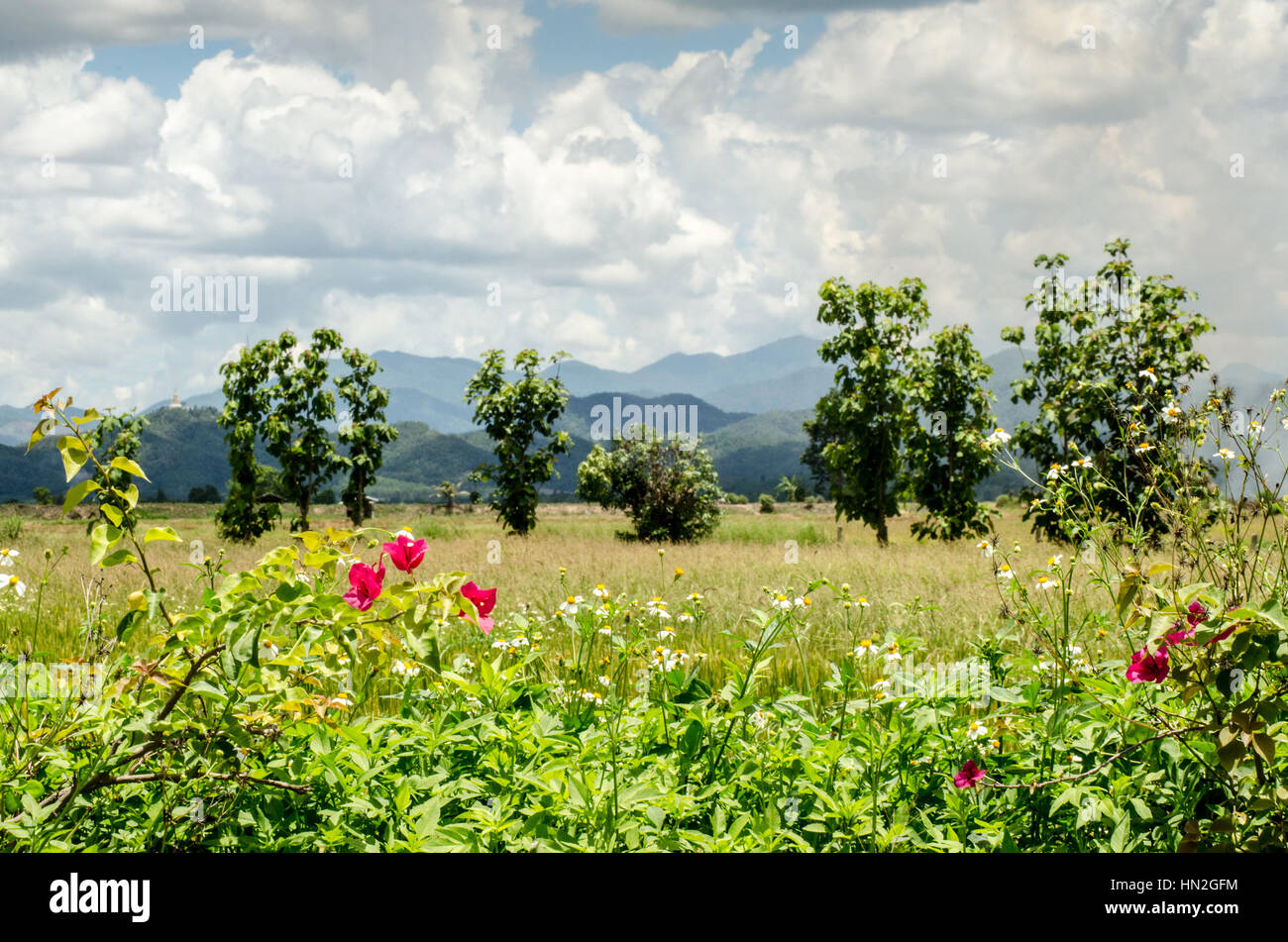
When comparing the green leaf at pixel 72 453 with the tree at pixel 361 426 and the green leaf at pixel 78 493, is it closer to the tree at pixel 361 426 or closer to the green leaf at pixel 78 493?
the green leaf at pixel 78 493

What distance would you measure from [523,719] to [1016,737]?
5.54 ft

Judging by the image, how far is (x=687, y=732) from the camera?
2.85 metres

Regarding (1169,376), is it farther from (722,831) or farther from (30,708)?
(30,708)

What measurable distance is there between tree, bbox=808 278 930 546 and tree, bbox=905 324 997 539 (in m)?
0.31

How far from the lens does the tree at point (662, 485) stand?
23.1 m

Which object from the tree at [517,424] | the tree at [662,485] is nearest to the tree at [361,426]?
the tree at [517,424]

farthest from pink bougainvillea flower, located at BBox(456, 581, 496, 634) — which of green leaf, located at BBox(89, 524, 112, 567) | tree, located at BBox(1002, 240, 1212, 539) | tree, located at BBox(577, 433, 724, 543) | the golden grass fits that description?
tree, located at BBox(577, 433, 724, 543)

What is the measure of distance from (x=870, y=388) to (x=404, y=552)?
14.7 metres

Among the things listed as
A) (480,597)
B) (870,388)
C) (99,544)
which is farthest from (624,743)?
(870,388)

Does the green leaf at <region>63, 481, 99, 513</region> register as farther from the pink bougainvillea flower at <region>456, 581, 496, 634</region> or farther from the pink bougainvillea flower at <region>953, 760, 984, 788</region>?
the pink bougainvillea flower at <region>953, 760, 984, 788</region>

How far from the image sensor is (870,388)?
16.3 m

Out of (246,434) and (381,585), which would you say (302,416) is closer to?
(246,434)

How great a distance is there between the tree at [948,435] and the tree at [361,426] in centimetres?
1175
